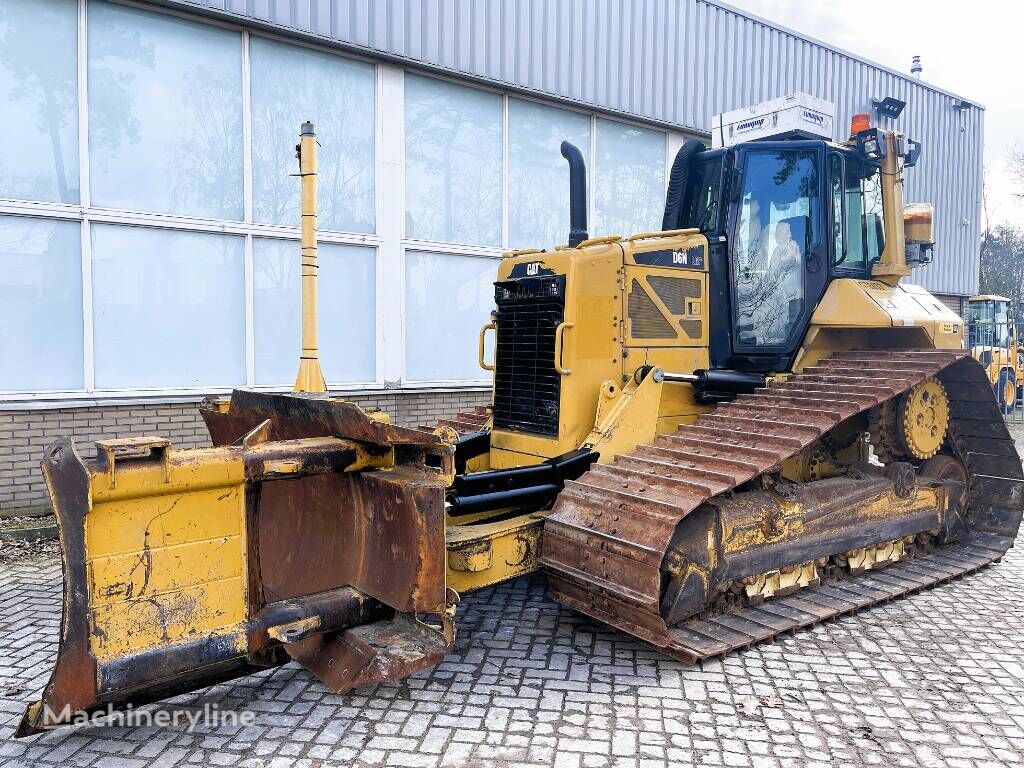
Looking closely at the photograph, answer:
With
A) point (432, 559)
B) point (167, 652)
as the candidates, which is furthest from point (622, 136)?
point (167, 652)

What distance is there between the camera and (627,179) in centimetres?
1089

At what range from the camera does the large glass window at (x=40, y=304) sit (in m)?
6.65

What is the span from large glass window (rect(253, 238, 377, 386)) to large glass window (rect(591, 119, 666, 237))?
3705 millimetres

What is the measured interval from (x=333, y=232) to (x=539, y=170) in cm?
308

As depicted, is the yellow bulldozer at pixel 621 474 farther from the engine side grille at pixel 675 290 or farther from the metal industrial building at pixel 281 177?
the metal industrial building at pixel 281 177

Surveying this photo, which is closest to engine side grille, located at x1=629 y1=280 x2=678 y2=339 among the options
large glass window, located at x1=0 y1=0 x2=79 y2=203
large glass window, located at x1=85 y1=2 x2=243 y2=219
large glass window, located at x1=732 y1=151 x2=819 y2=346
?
large glass window, located at x1=732 y1=151 x2=819 y2=346

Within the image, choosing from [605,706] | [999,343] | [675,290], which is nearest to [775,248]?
[675,290]

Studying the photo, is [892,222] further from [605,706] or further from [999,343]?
[999,343]

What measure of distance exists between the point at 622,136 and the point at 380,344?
4823mm

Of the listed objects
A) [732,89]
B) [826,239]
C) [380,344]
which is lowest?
[380,344]

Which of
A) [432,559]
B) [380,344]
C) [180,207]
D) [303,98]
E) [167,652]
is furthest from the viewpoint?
[380,344]

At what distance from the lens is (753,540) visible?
14.8 ft

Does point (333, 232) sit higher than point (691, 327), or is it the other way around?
point (333, 232)

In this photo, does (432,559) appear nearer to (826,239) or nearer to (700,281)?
(700,281)
